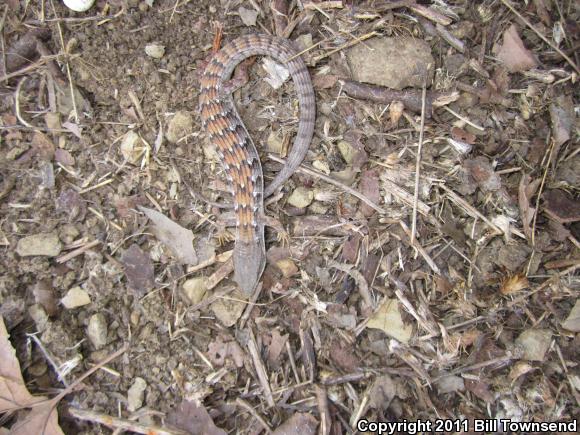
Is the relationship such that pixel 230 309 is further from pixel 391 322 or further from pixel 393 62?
pixel 393 62

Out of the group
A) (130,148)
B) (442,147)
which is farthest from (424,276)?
(130,148)

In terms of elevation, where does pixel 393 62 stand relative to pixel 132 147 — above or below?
above

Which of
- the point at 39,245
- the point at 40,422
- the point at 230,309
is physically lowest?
the point at 40,422

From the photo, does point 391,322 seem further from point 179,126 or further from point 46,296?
point 46,296

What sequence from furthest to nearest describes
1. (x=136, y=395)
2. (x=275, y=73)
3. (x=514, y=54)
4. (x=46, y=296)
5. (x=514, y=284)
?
(x=275, y=73), (x=46, y=296), (x=136, y=395), (x=514, y=54), (x=514, y=284)

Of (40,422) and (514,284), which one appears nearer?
(514,284)

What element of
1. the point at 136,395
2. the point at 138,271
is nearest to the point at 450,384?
the point at 136,395

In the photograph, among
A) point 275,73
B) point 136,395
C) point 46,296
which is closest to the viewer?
point 136,395

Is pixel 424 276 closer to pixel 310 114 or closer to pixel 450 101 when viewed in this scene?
pixel 450 101
